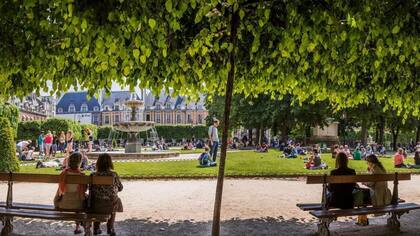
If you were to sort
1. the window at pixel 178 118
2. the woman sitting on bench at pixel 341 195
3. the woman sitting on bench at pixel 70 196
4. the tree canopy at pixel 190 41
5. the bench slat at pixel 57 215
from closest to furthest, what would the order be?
the tree canopy at pixel 190 41 < the bench slat at pixel 57 215 < the woman sitting on bench at pixel 70 196 < the woman sitting on bench at pixel 341 195 < the window at pixel 178 118

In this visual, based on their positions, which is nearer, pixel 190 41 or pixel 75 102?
pixel 190 41

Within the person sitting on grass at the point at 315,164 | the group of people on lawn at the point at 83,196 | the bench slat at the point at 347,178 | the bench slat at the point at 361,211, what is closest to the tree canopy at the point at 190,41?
the group of people on lawn at the point at 83,196

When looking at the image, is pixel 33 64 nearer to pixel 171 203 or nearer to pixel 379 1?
pixel 379 1

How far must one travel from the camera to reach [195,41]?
6.27 m

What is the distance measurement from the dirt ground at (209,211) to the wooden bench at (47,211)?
602 millimetres

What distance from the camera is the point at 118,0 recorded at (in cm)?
519

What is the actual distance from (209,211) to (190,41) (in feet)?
16.1

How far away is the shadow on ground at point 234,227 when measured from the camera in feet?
27.2

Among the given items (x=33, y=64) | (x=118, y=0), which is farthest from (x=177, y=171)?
(x=118, y=0)

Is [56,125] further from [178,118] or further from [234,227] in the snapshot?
[178,118]

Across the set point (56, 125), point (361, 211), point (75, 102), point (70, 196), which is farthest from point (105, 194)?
point (75, 102)

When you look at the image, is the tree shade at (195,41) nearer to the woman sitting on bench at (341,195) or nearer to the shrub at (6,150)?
the woman sitting on bench at (341,195)

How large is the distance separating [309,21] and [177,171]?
14970 millimetres

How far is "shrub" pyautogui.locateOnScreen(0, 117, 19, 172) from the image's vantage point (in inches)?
721
